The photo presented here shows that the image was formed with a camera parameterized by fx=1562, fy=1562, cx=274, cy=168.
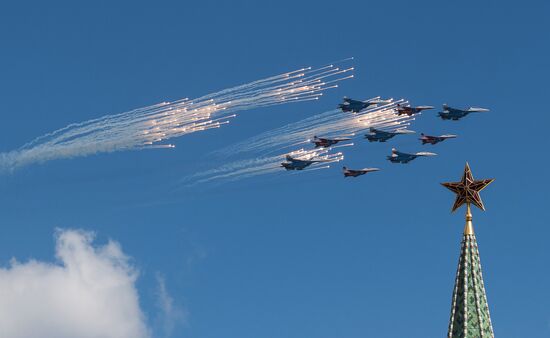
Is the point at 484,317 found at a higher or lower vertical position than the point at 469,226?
lower

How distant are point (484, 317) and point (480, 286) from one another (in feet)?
13.8

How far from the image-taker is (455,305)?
194125mm

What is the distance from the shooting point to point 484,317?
193 m

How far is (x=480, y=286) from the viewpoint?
195m

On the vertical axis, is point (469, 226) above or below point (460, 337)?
above

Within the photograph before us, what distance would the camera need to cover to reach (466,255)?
197 metres

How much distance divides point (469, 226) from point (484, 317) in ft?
42.7

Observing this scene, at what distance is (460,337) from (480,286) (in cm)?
763

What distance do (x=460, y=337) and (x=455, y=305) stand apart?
467cm

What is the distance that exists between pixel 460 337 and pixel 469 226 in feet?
52.4

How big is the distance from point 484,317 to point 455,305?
153 inches

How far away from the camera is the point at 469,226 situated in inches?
7869

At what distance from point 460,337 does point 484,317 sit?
4.28 metres

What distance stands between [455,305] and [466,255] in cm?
708
